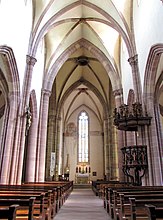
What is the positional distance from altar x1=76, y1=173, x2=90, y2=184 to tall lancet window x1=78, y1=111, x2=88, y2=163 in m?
2.04

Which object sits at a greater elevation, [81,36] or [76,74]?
[81,36]

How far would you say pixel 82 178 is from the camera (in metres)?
28.7

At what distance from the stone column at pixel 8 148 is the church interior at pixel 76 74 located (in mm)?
43

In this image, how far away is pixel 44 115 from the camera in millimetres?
15086

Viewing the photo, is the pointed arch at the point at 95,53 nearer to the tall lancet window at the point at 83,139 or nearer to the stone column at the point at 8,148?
the stone column at the point at 8,148

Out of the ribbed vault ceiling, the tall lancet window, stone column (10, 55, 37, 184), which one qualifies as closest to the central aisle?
stone column (10, 55, 37, 184)

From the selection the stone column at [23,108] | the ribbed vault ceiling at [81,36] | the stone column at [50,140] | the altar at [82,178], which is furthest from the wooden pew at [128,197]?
the altar at [82,178]

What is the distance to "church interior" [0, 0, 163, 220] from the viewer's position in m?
9.80

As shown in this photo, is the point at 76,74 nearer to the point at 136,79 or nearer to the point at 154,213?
the point at 136,79

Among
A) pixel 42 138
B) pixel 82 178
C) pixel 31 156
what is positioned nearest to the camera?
pixel 31 156

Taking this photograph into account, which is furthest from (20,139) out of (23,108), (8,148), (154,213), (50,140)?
(50,140)

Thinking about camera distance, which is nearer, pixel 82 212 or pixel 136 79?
pixel 82 212

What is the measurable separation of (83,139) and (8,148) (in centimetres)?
2239

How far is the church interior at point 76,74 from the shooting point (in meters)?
9.80
